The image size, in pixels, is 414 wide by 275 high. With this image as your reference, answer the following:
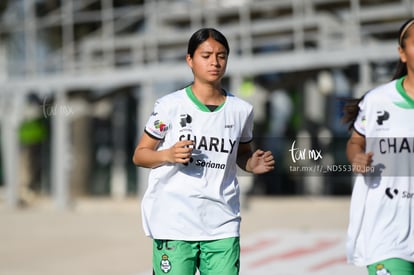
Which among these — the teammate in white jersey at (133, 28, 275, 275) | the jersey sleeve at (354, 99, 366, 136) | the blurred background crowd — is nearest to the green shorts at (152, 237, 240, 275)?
the teammate in white jersey at (133, 28, 275, 275)

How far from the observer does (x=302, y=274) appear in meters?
7.87

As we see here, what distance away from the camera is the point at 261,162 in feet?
13.0

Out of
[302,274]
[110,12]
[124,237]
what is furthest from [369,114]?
[110,12]

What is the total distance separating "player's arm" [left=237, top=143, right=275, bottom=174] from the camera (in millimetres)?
3936

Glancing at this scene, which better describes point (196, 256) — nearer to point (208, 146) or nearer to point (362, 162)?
point (208, 146)

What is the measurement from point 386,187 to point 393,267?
388mm

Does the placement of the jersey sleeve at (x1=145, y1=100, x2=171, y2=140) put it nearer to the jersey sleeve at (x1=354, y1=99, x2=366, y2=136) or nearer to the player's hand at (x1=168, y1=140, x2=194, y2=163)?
the player's hand at (x1=168, y1=140, x2=194, y2=163)

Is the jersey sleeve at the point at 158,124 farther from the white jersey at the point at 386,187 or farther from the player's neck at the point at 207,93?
the white jersey at the point at 386,187

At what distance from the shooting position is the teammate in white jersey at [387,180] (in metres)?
3.65

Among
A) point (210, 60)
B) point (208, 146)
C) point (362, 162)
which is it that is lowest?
point (362, 162)

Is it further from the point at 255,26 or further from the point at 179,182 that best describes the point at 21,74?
the point at 179,182

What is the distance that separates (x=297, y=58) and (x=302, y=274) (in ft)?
31.5

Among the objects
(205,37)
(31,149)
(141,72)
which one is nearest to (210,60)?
(205,37)

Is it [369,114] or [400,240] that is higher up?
[369,114]
